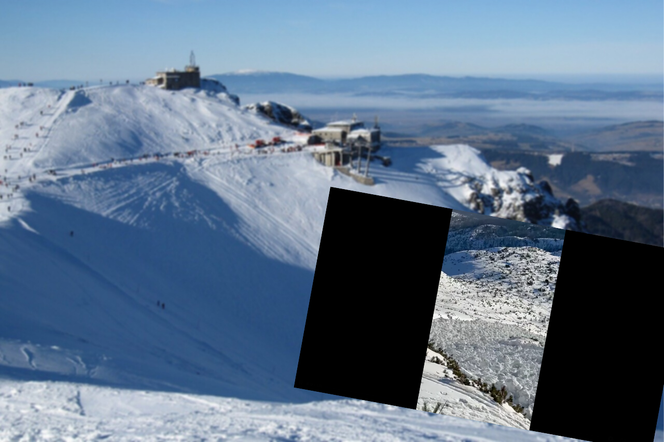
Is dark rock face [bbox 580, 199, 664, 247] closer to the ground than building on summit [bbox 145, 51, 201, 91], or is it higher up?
closer to the ground

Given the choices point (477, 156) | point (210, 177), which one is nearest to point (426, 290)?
point (210, 177)

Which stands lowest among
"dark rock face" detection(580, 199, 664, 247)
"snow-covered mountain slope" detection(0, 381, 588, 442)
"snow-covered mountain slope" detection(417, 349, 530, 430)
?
"dark rock face" detection(580, 199, 664, 247)

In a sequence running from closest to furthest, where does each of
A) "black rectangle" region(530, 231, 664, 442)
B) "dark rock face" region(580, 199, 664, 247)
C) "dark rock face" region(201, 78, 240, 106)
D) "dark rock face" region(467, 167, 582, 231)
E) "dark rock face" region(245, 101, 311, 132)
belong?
"black rectangle" region(530, 231, 664, 442) → "dark rock face" region(467, 167, 582, 231) → "dark rock face" region(245, 101, 311, 132) → "dark rock face" region(201, 78, 240, 106) → "dark rock face" region(580, 199, 664, 247)

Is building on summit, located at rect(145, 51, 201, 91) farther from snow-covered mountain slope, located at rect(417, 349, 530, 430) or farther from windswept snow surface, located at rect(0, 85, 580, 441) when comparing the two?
snow-covered mountain slope, located at rect(417, 349, 530, 430)

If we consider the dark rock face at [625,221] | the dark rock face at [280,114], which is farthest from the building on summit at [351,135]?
the dark rock face at [625,221]

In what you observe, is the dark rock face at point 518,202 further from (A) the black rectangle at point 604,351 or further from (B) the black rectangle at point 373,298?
(B) the black rectangle at point 373,298

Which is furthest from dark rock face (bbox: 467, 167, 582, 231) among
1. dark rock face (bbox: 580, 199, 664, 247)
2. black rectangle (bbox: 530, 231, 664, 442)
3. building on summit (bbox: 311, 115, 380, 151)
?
black rectangle (bbox: 530, 231, 664, 442)

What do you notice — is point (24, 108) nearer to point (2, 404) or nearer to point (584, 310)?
point (2, 404)
